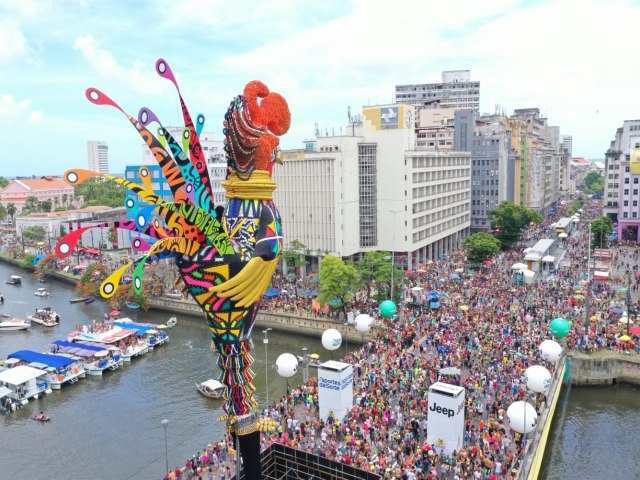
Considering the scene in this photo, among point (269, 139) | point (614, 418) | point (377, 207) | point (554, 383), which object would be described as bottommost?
point (614, 418)

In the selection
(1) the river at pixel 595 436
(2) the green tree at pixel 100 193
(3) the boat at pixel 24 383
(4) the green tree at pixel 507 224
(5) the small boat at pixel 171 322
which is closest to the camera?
(1) the river at pixel 595 436

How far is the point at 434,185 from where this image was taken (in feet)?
251

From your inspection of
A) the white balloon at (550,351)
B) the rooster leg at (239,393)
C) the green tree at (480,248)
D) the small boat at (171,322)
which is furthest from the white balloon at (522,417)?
the green tree at (480,248)

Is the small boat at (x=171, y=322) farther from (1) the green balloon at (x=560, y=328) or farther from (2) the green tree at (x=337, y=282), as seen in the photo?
(1) the green balloon at (x=560, y=328)

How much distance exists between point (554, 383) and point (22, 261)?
8310 cm

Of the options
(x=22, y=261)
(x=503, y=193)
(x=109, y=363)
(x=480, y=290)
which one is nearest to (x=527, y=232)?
(x=503, y=193)

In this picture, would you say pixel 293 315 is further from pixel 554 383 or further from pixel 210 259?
pixel 210 259

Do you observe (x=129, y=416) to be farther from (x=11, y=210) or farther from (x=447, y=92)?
(x=447, y=92)

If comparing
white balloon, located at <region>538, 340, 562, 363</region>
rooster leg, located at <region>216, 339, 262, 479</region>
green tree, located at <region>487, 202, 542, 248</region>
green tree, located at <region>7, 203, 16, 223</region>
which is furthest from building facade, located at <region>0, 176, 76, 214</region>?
rooster leg, located at <region>216, 339, 262, 479</region>

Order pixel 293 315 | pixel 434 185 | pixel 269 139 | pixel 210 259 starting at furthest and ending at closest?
1. pixel 434 185
2. pixel 293 315
3. pixel 269 139
4. pixel 210 259

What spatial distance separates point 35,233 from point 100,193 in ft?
130

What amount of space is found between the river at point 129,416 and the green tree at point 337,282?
14.1ft

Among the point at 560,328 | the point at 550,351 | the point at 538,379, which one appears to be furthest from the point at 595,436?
the point at 560,328

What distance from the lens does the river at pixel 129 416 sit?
3097 cm
